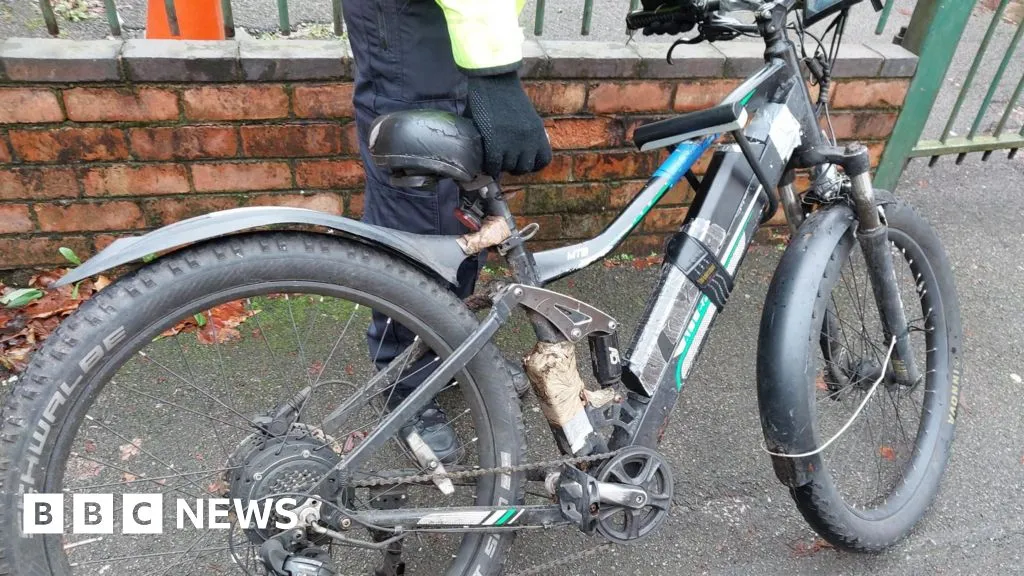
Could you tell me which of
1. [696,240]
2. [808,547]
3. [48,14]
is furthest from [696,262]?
[48,14]

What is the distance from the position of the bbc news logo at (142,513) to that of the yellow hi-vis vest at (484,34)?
3.28ft

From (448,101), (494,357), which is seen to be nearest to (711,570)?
(494,357)

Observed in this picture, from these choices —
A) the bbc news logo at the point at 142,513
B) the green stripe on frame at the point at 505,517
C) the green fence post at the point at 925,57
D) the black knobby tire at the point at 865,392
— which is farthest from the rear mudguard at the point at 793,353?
the green fence post at the point at 925,57

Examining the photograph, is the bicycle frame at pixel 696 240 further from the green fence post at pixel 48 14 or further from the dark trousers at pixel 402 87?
the green fence post at pixel 48 14

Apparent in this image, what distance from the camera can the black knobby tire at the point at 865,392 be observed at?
1.86 metres

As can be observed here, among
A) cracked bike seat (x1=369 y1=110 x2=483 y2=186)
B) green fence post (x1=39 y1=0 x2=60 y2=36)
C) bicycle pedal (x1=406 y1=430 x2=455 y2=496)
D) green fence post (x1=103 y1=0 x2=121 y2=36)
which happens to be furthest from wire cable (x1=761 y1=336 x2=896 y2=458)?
green fence post (x1=39 y1=0 x2=60 y2=36)

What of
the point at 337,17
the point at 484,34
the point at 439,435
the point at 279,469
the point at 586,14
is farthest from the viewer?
the point at 586,14

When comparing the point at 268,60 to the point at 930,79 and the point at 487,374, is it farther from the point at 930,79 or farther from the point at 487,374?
the point at 930,79

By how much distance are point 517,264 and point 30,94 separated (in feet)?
6.15

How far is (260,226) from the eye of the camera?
1.44 meters

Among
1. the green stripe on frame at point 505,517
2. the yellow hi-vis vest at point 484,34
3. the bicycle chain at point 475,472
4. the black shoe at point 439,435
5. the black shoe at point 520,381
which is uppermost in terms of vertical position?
the yellow hi-vis vest at point 484,34

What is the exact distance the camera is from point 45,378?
129cm

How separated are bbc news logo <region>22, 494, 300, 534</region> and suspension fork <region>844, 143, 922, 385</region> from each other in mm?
1600

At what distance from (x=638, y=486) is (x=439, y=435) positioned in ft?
2.18
